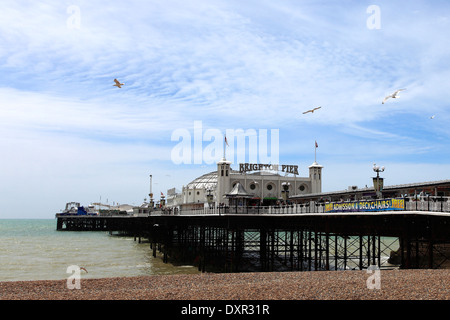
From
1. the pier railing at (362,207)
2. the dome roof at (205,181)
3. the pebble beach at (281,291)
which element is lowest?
the pebble beach at (281,291)

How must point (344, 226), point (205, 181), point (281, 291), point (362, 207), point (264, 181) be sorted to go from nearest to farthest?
point (281, 291) < point (362, 207) < point (344, 226) < point (264, 181) < point (205, 181)

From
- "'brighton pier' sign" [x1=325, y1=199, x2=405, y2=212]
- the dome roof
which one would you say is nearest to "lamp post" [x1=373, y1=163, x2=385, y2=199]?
"'brighton pier' sign" [x1=325, y1=199, x2=405, y2=212]

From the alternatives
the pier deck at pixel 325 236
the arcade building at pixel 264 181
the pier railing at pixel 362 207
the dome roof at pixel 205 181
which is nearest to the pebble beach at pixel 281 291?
the pier railing at pixel 362 207

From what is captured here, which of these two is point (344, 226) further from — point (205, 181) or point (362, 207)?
point (205, 181)

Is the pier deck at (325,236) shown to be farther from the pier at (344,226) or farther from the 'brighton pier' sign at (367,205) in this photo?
the 'brighton pier' sign at (367,205)

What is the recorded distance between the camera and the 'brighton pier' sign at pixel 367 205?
2441cm

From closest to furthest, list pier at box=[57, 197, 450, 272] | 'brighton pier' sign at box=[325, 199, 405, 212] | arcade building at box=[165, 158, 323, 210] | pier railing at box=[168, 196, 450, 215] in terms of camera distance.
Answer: pier railing at box=[168, 196, 450, 215], pier at box=[57, 197, 450, 272], 'brighton pier' sign at box=[325, 199, 405, 212], arcade building at box=[165, 158, 323, 210]

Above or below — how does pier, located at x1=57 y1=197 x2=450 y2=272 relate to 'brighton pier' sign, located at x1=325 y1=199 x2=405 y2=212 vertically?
below

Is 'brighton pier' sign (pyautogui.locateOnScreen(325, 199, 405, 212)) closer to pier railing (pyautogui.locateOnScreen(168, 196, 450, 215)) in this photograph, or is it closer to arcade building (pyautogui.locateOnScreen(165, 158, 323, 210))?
pier railing (pyautogui.locateOnScreen(168, 196, 450, 215))

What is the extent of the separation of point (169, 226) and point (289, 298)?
160 ft

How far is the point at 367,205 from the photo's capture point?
27.2m

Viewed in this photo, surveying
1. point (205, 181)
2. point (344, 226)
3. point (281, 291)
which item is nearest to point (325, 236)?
point (344, 226)

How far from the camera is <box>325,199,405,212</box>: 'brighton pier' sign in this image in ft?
80.1
